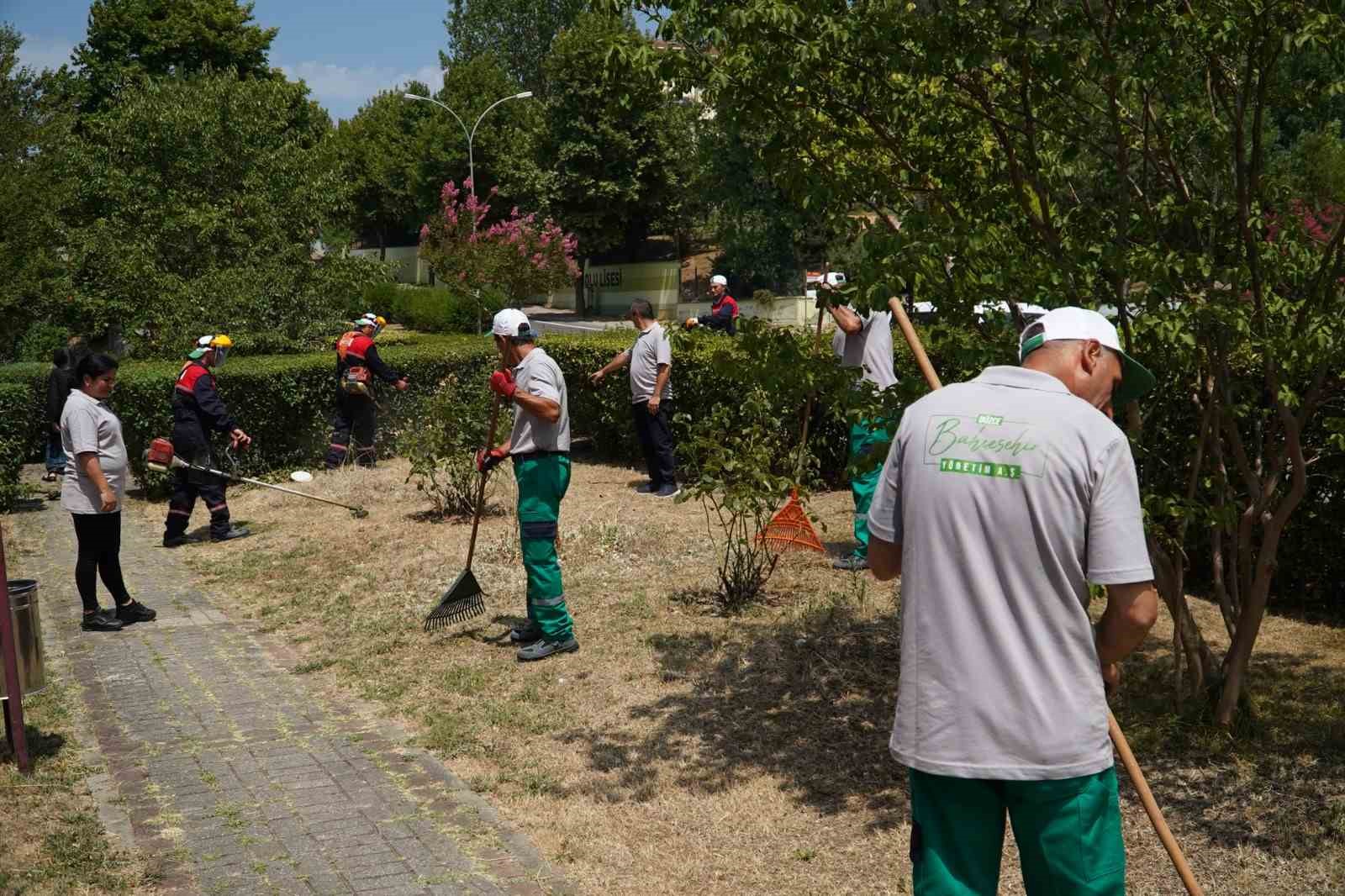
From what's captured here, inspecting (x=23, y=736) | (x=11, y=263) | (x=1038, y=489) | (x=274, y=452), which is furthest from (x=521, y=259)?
(x=1038, y=489)

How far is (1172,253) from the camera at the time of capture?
479 cm

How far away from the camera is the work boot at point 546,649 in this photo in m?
7.34

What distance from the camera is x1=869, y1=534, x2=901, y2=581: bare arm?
3.29m

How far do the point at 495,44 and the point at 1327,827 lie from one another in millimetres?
71479

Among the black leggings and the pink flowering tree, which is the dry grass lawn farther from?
the pink flowering tree

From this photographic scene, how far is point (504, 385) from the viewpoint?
7.15 m

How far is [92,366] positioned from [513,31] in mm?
66910

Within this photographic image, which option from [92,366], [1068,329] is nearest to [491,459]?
[92,366]

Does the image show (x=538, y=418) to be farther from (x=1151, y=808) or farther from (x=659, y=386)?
(x=659, y=386)

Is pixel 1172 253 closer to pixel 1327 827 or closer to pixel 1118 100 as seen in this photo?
pixel 1118 100

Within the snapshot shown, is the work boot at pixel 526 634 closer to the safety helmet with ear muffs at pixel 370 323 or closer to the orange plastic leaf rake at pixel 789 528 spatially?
the orange plastic leaf rake at pixel 789 528

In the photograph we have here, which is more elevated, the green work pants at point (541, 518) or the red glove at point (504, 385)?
the red glove at point (504, 385)

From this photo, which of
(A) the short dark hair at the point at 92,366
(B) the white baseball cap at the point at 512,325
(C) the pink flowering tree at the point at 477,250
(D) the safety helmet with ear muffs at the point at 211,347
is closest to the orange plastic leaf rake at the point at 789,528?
(B) the white baseball cap at the point at 512,325

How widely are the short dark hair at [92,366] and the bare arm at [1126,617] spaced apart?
6.57 m
